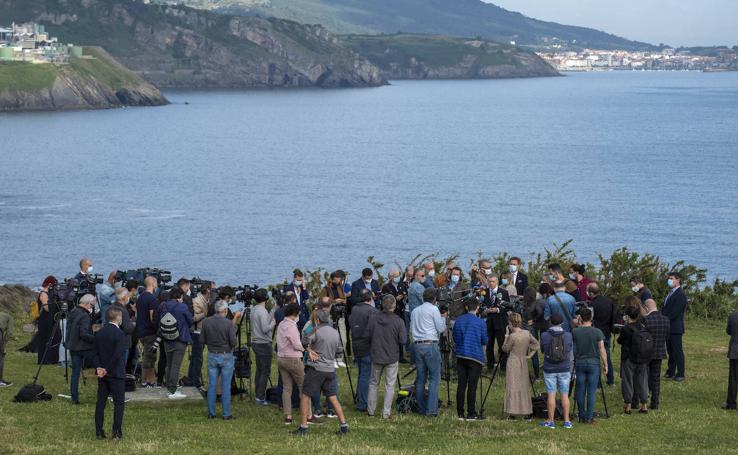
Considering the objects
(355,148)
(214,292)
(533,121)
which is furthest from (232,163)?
(214,292)

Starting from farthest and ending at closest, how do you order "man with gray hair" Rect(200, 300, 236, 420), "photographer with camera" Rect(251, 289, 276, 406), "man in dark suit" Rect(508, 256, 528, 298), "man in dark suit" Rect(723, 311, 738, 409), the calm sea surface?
the calm sea surface < "man in dark suit" Rect(508, 256, 528, 298) < "man in dark suit" Rect(723, 311, 738, 409) < "photographer with camera" Rect(251, 289, 276, 406) < "man with gray hair" Rect(200, 300, 236, 420)

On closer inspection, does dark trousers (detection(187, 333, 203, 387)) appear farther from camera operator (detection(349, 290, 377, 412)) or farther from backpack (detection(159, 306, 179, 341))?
camera operator (detection(349, 290, 377, 412))

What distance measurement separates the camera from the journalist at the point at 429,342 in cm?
1642

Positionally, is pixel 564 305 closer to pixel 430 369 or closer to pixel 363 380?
pixel 430 369

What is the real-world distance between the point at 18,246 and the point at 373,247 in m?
20.7

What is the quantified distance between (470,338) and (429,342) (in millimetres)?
608

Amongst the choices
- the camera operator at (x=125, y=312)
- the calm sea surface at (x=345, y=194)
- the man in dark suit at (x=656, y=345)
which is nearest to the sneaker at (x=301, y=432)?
the camera operator at (x=125, y=312)

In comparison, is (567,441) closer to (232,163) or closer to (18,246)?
(18,246)

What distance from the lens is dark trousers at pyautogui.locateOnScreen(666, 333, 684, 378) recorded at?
19.5 metres

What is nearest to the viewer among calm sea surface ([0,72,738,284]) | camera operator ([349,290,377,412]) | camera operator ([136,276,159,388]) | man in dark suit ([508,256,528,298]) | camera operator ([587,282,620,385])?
camera operator ([349,290,377,412])

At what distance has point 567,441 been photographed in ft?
49.0

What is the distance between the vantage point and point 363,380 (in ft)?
56.0

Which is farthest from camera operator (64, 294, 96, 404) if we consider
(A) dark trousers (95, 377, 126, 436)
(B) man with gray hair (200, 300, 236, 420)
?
(B) man with gray hair (200, 300, 236, 420)

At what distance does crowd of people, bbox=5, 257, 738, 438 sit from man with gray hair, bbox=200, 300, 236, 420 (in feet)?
0.05
